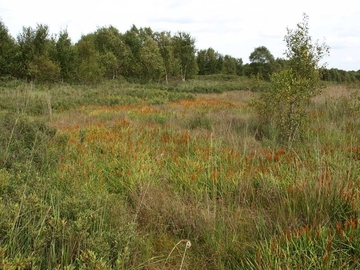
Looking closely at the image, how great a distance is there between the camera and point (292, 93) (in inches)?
251

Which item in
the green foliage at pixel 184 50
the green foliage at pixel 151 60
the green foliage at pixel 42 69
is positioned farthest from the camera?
the green foliage at pixel 184 50

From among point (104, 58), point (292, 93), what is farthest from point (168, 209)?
point (104, 58)

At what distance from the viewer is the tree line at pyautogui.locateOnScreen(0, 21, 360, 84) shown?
2606 centimetres

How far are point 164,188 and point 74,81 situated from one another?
29.2m

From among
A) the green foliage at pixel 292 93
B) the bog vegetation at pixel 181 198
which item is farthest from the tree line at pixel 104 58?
the bog vegetation at pixel 181 198

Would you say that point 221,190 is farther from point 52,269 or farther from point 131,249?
point 52,269

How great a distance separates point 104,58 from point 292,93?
31.6 metres

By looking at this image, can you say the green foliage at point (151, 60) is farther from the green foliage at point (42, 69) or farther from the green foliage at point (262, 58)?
the green foliage at point (262, 58)

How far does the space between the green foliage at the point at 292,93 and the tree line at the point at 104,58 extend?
593 centimetres

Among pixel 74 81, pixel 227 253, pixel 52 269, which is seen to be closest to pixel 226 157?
pixel 227 253

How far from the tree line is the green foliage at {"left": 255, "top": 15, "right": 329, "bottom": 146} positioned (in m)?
5.93

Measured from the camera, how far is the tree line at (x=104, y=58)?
26.1m

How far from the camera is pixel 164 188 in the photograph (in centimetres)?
391

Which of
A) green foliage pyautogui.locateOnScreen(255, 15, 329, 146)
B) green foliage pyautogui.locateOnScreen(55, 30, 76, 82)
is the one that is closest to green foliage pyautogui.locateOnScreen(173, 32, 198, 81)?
green foliage pyautogui.locateOnScreen(55, 30, 76, 82)
